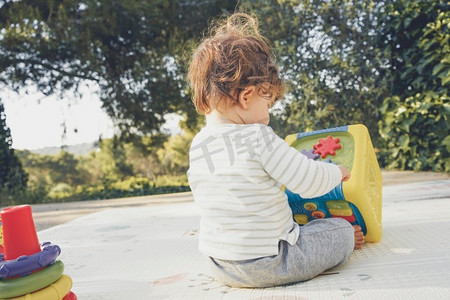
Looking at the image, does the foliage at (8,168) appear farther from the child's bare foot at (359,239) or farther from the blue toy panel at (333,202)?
the child's bare foot at (359,239)

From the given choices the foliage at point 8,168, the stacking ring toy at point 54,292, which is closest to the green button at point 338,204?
the stacking ring toy at point 54,292

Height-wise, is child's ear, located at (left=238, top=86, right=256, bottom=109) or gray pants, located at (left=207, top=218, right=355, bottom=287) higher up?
child's ear, located at (left=238, top=86, right=256, bottom=109)

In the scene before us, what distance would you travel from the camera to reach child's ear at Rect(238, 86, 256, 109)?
1.22 m

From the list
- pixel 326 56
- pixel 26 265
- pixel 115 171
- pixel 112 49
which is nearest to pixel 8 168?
pixel 112 49

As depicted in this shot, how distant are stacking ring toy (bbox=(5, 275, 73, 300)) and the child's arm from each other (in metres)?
0.60

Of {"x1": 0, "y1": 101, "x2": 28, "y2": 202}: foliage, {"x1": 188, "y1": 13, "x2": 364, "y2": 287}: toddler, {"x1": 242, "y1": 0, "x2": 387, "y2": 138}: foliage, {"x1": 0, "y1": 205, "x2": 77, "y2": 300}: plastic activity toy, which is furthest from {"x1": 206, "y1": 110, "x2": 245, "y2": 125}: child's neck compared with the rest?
{"x1": 0, "y1": 101, "x2": 28, "y2": 202}: foliage

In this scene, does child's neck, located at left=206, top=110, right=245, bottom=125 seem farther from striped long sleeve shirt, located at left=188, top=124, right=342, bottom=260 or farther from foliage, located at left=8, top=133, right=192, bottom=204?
foliage, located at left=8, top=133, right=192, bottom=204

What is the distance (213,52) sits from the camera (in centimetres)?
127

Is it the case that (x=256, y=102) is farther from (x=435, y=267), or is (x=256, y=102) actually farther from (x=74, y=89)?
(x=74, y=89)

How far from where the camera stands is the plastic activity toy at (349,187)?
4.67 feet

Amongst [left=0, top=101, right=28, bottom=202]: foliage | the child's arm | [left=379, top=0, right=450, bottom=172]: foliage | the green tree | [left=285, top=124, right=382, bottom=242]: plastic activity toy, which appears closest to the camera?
the child's arm

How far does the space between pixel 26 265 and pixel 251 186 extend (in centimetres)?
59

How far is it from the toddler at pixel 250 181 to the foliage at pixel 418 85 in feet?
7.96

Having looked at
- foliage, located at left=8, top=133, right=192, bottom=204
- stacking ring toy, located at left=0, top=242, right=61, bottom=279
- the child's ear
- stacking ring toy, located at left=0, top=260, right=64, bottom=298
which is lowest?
foliage, located at left=8, top=133, right=192, bottom=204
